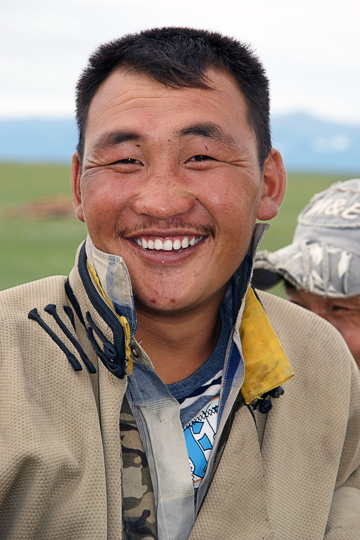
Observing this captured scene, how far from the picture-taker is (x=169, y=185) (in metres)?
2.27

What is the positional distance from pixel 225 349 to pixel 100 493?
87 centimetres

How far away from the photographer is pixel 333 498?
2713 mm

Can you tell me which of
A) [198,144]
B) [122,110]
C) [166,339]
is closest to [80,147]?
[122,110]

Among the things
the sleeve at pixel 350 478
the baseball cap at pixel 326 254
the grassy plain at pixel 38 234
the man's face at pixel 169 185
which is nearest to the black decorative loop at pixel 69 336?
the man's face at pixel 169 185

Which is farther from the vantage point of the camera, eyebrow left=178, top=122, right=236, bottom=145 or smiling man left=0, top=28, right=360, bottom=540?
eyebrow left=178, top=122, right=236, bottom=145

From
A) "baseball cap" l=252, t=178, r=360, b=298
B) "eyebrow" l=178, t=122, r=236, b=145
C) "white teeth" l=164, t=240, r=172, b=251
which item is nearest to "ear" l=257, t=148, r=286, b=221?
"eyebrow" l=178, t=122, r=236, b=145

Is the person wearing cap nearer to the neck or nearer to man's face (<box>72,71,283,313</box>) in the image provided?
the neck

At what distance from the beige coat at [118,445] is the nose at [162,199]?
363mm

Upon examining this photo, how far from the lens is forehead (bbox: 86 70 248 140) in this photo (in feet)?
7.58

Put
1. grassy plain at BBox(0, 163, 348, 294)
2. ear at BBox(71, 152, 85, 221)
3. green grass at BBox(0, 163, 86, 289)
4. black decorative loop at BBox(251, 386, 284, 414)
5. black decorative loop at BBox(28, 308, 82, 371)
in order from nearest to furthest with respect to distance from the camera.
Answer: black decorative loop at BBox(28, 308, 82, 371) → black decorative loop at BBox(251, 386, 284, 414) → ear at BBox(71, 152, 85, 221) → green grass at BBox(0, 163, 86, 289) → grassy plain at BBox(0, 163, 348, 294)

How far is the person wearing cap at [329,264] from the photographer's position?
3.77 metres

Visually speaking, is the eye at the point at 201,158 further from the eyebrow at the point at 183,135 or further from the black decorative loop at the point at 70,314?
the black decorative loop at the point at 70,314

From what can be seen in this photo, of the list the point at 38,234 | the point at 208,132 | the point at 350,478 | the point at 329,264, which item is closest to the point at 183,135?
the point at 208,132

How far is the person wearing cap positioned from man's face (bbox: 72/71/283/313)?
1.41 m
